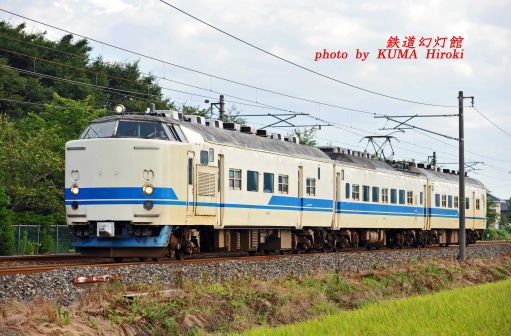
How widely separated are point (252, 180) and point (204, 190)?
3.21 metres

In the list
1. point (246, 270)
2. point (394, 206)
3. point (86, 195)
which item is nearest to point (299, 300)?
point (246, 270)

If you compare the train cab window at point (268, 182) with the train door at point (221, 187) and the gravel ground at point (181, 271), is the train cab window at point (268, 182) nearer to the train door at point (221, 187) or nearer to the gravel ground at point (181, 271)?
the gravel ground at point (181, 271)

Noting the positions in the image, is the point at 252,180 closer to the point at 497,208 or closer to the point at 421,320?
the point at 421,320

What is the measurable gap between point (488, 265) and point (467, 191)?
16353mm

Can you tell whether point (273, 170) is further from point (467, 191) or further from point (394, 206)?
point (467, 191)

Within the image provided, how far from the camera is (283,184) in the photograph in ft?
86.4

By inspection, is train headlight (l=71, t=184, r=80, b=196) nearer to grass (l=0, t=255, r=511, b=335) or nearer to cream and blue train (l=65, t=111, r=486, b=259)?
cream and blue train (l=65, t=111, r=486, b=259)

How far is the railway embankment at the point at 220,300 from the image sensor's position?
11656 mm

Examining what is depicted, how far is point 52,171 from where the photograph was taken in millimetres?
37188

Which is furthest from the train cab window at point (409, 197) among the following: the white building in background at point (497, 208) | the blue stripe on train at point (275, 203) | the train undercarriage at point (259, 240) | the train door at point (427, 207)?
the white building in background at point (497, 208)

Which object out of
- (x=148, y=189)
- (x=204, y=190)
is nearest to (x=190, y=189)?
(x=204, y=190)

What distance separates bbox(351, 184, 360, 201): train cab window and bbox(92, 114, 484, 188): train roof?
0.88 metres

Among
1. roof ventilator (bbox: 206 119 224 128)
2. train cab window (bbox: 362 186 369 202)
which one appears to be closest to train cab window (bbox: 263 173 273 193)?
roof ventilator (bbox: 206 119 224 128)

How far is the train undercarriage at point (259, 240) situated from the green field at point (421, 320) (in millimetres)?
6302
